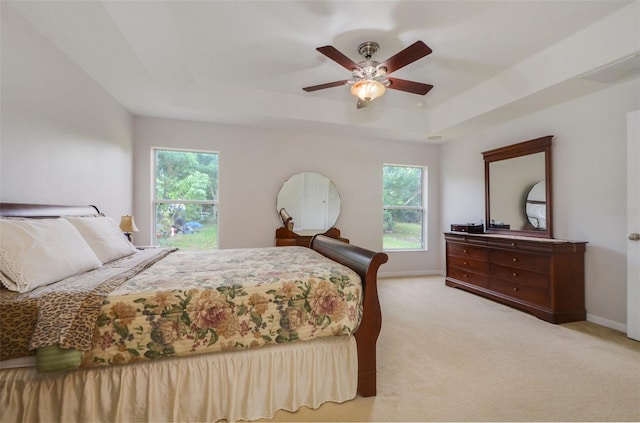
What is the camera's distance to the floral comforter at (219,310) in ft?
4.11

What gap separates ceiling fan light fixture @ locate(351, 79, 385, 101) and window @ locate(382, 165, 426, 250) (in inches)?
105

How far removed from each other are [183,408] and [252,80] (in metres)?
3.27

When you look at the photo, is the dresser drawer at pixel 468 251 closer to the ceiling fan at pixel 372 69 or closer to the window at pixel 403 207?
the window at pixel 403 207

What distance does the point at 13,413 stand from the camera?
122 cm

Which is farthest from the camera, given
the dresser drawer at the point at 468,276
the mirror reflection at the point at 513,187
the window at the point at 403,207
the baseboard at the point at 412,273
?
the window at the point at 403,207

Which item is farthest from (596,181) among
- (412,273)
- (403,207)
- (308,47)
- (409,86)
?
(308,47)

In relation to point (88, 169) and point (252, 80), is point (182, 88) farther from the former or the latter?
point (88, 169)

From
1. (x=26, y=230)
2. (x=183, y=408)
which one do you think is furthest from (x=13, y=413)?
(x=26, y=230)

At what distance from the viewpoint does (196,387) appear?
1.40 meters

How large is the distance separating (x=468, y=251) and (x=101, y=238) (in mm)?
4233

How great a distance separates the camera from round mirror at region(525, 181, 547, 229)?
3.35 meters

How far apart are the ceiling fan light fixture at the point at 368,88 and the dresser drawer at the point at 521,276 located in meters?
2.63

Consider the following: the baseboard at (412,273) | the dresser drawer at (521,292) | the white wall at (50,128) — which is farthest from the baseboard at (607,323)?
the white wall at (50,128)

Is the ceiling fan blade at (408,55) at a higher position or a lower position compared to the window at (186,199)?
higher
